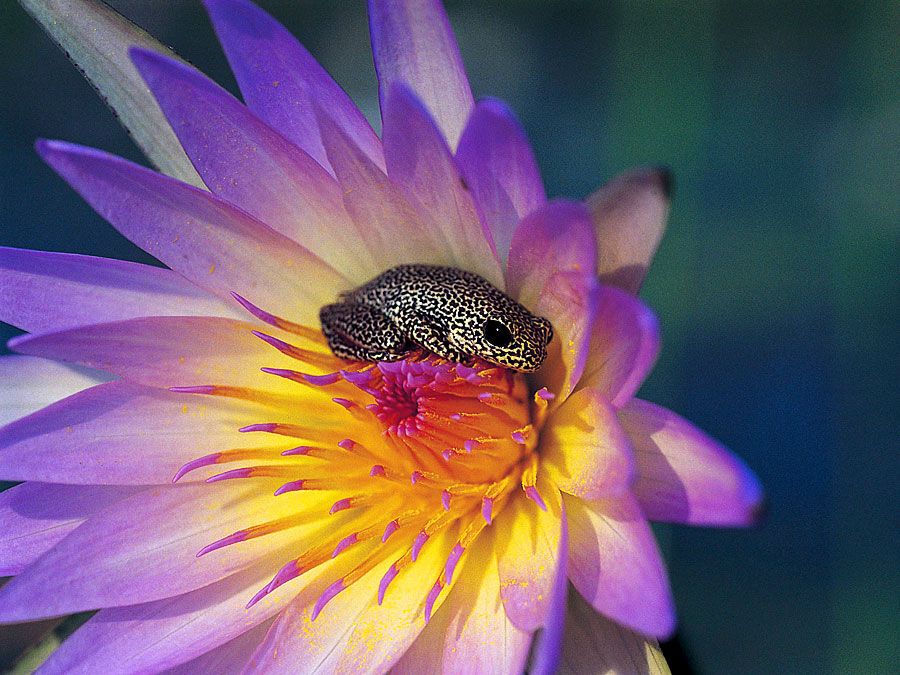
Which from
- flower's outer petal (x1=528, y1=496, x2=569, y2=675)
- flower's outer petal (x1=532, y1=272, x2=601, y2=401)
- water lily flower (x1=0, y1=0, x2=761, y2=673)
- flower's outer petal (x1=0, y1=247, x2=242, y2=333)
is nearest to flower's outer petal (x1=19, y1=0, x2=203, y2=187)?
water lily flower (x1=0, y1=0, x2=761, y2=673)

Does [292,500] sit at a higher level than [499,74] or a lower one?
lower

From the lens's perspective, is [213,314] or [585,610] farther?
[213,314]

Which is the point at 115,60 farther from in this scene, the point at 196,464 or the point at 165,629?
Result: the point at 165,629

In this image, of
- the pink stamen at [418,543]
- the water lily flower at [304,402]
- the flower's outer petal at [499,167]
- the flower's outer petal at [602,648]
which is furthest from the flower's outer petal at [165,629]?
the flower's outer petal at [499,167]

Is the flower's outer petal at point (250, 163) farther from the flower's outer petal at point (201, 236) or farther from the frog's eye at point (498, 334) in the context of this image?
the frog's eye at point (498, 334)

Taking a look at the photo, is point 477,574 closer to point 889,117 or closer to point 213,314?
point 213,314

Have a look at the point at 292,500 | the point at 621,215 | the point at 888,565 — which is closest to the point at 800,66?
the point at 888,565

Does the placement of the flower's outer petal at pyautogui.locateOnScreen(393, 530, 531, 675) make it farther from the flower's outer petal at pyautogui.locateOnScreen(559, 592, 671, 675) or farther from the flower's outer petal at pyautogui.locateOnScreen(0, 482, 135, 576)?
the flower's outer petal at pyautogui.locateOnScreen(0, 482, 135, 576)

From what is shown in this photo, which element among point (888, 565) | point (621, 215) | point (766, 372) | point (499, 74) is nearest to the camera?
point (621, 215)
